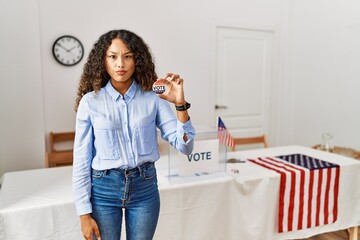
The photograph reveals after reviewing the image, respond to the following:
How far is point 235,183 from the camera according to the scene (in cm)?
205

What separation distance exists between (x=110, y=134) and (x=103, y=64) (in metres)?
0.25

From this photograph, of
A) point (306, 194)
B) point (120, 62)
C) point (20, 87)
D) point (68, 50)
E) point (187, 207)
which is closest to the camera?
point (120, 62)

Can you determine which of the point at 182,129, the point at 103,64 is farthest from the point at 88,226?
the point at 103,64

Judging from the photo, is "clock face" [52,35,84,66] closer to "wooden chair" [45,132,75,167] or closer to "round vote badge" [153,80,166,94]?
"wooden chair" [45,132,75,167]

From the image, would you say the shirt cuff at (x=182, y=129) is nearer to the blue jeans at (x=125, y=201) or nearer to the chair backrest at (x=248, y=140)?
the blue jeans at (x=125, y=201)

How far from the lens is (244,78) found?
4.28 metres

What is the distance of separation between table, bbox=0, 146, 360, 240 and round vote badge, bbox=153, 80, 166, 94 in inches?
35.7

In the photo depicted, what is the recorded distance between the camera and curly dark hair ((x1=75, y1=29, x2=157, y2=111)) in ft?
3.59

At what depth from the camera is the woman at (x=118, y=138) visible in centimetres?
108

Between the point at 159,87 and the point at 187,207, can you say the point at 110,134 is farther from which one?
the point at 187,207

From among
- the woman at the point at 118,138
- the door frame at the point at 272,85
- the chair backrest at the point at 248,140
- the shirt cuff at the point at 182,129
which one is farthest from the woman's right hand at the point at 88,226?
the door frame at the point at 272,85

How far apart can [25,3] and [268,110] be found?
130 inches

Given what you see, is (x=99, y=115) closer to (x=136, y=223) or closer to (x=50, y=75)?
(x=136, y=223)

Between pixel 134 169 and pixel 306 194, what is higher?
pixel 134 169
